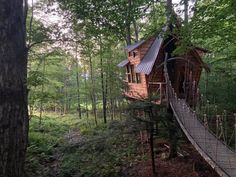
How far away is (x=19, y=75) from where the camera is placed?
8.29 feet

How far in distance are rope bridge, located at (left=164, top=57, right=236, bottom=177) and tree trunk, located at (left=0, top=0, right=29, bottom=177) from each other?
3636 mm

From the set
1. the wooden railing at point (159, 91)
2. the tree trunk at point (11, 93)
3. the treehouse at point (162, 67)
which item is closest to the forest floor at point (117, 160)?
the wooden railing at point (159, 91)

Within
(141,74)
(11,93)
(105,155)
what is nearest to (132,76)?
(141,74)

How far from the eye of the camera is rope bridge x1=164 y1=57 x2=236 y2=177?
4938 millimetres

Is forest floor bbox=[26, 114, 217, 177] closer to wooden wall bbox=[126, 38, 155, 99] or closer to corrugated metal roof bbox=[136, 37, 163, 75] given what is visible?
wooden wall bbox=[126, 38, 155, 99]

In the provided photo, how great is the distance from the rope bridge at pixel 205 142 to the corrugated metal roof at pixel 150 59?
8.74 ft

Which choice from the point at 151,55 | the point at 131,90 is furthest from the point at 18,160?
the point at 131,90

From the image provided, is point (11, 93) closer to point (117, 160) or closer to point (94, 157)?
point (117, 160)

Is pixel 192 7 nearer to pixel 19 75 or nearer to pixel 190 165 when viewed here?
pixel 190 165

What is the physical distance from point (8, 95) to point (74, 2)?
5432mm

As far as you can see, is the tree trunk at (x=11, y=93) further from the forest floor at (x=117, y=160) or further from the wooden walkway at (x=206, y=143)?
the forest floor at (x=117, y=160)

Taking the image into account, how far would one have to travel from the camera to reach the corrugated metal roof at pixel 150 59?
1084 centimetres

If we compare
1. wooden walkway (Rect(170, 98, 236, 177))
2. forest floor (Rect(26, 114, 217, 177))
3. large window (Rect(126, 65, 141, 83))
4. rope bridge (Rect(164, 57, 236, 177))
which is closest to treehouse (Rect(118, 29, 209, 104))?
large window (Rect(126, 65, 141, 83))

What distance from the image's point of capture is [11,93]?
2.42 m
